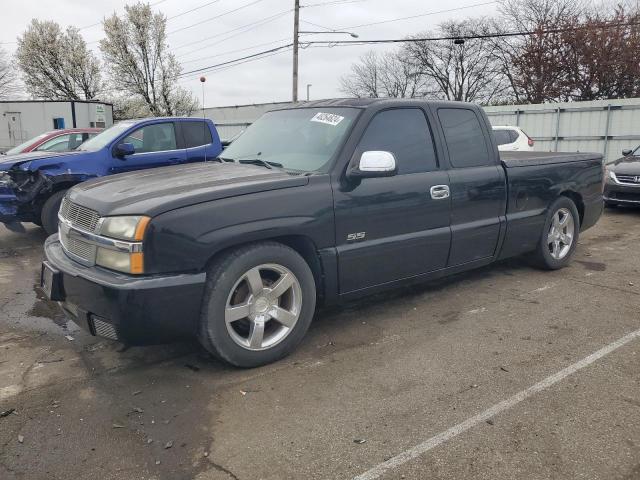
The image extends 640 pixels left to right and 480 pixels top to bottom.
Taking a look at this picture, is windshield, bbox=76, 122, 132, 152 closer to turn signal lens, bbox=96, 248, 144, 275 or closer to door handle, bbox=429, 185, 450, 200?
turn signal lens, bbox=96, 248, 144, 275

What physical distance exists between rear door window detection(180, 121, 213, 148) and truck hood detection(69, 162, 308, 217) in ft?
14.7

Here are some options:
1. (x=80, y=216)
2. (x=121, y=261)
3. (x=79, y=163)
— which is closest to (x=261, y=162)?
(x=80, y=216)

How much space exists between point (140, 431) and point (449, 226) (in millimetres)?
2873

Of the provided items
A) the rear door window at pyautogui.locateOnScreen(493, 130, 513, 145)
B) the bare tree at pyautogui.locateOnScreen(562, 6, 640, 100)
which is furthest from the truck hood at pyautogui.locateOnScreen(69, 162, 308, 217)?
the bare tree at pyautogui.locateOnScreen(562, 6, 640, 100)

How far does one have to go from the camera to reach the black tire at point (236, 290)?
3256 millimetres

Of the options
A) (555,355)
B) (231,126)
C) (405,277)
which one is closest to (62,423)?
(405,277)

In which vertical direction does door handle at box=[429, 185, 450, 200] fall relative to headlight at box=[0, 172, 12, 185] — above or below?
above

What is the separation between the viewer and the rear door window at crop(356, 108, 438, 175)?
4133 mm

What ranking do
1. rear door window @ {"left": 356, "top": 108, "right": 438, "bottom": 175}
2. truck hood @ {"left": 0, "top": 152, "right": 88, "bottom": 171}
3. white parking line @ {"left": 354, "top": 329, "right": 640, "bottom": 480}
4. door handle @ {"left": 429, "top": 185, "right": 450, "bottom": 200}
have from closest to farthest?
white parking line @ {"left": 354, "top": 329, "right": 640, "bottom": 480} → rear door window @ {"left": 356, "top": 108, "right": 438, "bottom": 175} → door handle @ {"left": 429, "top": 185, "right": 450, "bottom": 200} → truck hood @ {"left": 0, "top": 152, "right": 88, "bottom": 171}

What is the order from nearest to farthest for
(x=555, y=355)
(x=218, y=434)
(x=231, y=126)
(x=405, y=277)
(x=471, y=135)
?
1. (x=218, y=434)
2. (x=555, y=355)
3. (x=405, y=277)
4. (x=471, y=135)
5. (x=231, y=126)

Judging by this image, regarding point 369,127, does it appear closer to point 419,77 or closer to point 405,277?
Result: point 405,277

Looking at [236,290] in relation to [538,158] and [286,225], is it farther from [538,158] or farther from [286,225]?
[538,158]

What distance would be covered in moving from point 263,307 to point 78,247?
1.25m

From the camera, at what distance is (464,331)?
416 centimetres
